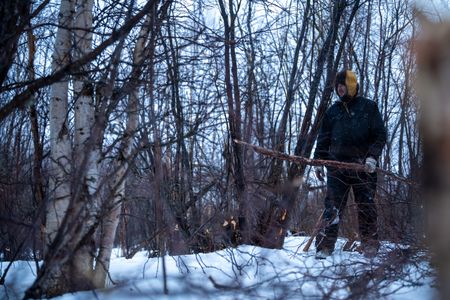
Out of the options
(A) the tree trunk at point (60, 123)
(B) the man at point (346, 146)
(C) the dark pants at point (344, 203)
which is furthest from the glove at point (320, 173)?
(A) the tree trunk at point (60, 123)

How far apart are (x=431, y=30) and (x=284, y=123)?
617 cm

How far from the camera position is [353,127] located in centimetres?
586

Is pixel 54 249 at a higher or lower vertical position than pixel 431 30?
lower

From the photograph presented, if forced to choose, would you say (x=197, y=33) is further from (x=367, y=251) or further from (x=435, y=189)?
(x=435, y=189)

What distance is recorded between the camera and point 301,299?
121 inches

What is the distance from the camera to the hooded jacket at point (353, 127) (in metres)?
5.81

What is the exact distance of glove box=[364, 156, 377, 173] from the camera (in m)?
5.05

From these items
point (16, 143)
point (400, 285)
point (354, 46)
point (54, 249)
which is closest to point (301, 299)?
point (400, 285)

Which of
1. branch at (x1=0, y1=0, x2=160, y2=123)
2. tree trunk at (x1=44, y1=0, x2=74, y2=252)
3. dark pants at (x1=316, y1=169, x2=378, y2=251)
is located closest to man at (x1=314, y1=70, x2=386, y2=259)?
dark pants at (x1=316, y1=169, x2=378, y2=251)

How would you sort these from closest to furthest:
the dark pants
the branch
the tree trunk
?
1. the branch
2. the tree trunk
3. the dark pants

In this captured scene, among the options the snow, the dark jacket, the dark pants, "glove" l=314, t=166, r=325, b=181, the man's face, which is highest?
the man's face

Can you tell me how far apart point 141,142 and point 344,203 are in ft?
7.63

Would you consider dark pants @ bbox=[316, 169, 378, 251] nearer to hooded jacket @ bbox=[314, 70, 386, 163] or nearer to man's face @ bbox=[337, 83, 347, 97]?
hooded jacket @ bbox=[314, 70, 386, 163]

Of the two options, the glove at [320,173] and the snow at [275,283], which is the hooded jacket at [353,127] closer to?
the glove at [320,173]
